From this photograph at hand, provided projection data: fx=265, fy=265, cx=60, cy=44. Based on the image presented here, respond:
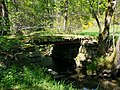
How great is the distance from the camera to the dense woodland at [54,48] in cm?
977

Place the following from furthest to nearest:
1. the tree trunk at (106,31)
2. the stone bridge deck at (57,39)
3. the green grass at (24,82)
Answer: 1. the stone bridge deck at (57,39)
2. the tree trunk at (106,31)
3. the green grass at (24,82)

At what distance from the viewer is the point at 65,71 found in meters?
18.4

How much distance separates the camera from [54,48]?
25.2 metres

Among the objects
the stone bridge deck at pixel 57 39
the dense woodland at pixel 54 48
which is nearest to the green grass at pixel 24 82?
the dense woodland at pixel 54 48

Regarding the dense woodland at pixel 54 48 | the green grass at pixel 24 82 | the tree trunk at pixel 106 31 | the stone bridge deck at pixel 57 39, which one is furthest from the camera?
the stone bridge deck at pixel 57 39

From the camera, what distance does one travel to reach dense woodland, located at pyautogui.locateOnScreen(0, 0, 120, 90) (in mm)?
9773

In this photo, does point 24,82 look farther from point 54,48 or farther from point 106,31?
point 54,48

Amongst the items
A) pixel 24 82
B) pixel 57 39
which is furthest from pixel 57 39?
pixel 24 82

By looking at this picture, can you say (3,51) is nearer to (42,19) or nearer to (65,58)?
(65,58)

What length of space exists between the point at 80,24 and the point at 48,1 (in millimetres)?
5739

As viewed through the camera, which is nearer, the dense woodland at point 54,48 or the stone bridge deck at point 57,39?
the dense woodland at point 54,48

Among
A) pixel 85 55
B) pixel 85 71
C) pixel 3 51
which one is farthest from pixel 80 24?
pixel 3 51

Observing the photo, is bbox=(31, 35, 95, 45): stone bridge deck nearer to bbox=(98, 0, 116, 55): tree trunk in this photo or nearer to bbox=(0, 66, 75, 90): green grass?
bbox=(98, 0, 116, 55): tree trunk

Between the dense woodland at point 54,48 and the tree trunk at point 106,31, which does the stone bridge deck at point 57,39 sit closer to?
the dense woodland at point 54,48
